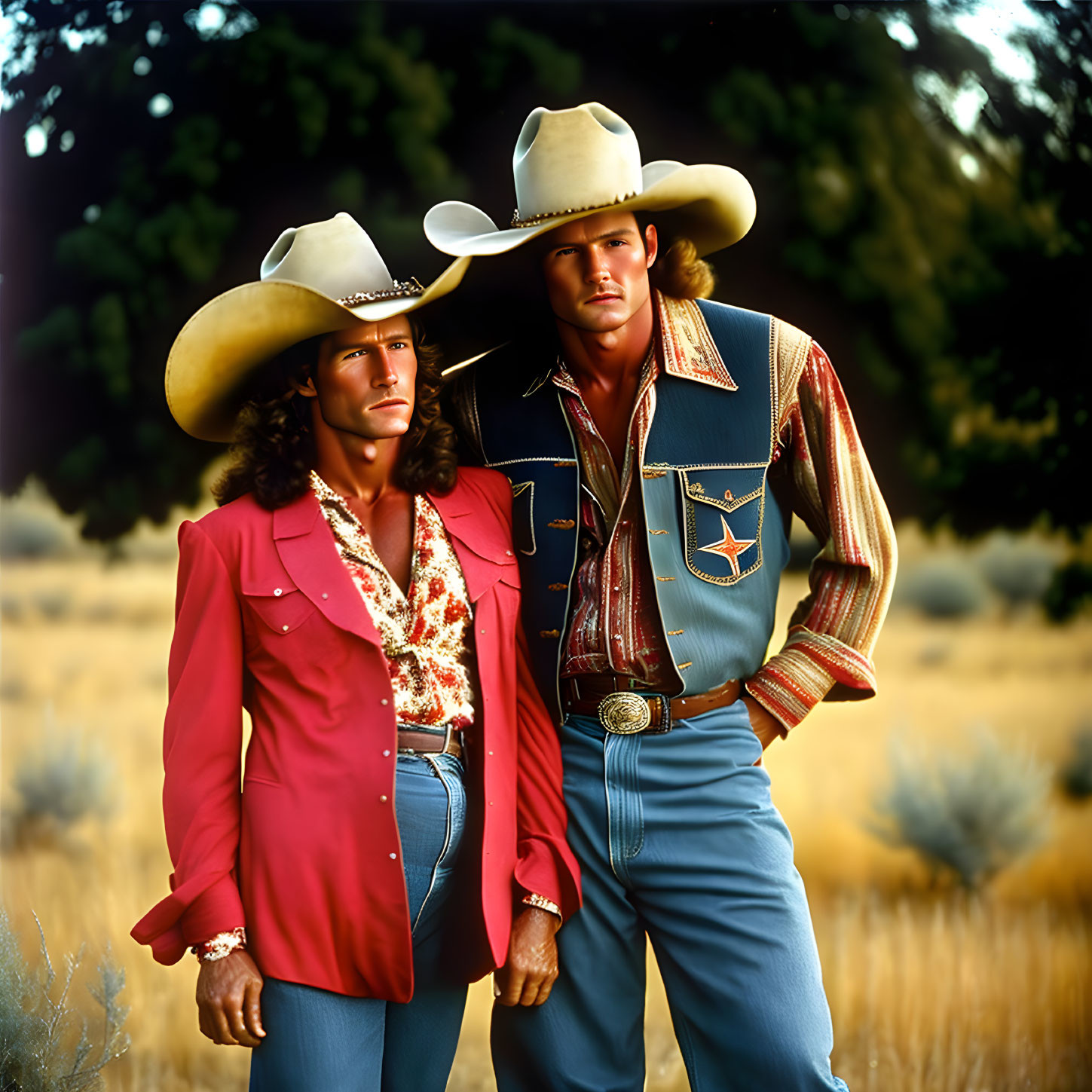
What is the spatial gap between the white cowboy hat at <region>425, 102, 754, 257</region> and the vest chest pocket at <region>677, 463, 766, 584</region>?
60 cm

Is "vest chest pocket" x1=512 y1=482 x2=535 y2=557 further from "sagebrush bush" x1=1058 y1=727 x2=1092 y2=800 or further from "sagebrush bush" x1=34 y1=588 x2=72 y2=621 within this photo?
"sagebrush bush" x1=1058 y1=727 x2=1092 y2=800

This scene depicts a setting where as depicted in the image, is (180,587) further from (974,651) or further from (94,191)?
(974,651)

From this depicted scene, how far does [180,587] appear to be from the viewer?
2584 mm

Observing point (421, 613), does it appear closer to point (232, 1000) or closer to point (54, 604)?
point (232, 1000)

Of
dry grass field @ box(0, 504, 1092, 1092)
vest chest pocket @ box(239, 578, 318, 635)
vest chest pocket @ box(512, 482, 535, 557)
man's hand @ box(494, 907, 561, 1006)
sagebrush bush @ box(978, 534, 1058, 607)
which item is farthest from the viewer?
sagebrush bush @ box(978, 534, 1058, 607)

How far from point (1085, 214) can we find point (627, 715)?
2442 millimetres

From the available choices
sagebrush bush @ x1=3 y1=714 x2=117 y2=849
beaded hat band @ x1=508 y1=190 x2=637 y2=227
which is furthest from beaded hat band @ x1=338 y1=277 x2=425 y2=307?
sagebrush bush @ x1=3 y1=714 x2=117 y2=849

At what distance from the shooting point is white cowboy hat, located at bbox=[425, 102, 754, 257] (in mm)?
2797

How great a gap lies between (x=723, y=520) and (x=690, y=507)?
0.28 ft

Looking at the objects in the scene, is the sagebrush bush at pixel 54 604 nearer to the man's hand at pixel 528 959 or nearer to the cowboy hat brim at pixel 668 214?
the cowboy hat brim at pixel 668 214

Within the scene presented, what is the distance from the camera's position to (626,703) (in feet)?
9.18

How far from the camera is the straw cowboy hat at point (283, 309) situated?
2.60m

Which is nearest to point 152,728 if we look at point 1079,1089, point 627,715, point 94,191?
point 94,191

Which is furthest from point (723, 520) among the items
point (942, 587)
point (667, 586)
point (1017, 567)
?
point (1017, 567)
